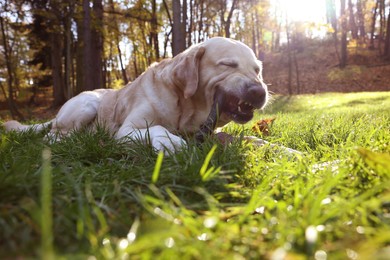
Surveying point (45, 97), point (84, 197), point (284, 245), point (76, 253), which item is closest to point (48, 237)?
point (76, 253)

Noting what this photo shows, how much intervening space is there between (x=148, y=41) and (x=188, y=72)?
75.1 ft

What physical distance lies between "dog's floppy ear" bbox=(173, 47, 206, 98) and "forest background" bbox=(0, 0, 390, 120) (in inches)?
253

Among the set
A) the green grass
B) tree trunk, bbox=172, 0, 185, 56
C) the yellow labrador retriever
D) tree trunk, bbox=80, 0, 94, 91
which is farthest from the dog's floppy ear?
tree trunk, bbox=80, 0, 94, 91

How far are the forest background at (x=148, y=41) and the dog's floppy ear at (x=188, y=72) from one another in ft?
21.1

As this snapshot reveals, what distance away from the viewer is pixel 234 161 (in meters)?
1.96

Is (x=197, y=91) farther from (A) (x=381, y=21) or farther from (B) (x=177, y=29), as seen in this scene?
(A) (x=381, y=21)

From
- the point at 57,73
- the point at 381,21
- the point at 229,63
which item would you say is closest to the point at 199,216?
the point at 229,63

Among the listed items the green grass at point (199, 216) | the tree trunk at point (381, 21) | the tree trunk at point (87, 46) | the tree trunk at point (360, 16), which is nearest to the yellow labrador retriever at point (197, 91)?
the green grass at point (199, 216)

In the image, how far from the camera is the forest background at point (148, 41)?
1312cm

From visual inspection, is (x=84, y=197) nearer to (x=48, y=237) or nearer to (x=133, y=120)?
(x=48, y=237)

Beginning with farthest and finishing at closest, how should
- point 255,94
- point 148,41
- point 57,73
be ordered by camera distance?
A: point 148,41, point 57,73, point 255,94

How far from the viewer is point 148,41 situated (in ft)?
82.6

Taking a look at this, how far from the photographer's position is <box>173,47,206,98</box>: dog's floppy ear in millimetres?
3365

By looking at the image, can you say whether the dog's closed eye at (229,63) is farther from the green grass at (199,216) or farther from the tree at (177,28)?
the tree at (177,28)
